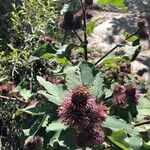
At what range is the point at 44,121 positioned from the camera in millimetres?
2486

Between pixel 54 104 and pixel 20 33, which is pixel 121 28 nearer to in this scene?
pixel 20 33

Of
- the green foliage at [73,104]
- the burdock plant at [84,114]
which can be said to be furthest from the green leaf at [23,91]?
the burdock plant at [84,114]

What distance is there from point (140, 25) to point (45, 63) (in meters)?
1.13

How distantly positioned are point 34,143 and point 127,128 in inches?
23.0

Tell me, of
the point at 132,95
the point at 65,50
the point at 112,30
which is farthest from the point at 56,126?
the point at 112,30

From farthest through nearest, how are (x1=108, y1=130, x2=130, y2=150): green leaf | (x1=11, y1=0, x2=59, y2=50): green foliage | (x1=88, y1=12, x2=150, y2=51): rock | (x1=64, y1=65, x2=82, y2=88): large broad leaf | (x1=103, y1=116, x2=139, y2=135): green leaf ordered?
(x1=88, y1=12, x2=150, y2=51): rock → (x1=11, y1=0, x2=59, y2=50): green foliage → (x1=64, y1=65, x2=82, y2=88): large broad leaf → (x1=103, y1=116, x2=139, y2=135): green leaf → (x1=108, y1=130, x2=130, y2=150): green leaf

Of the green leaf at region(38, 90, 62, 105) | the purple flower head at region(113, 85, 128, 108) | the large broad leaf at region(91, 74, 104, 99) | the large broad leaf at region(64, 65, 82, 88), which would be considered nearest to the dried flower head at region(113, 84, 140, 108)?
the purple flower head at region(113, 85, 128, 108)

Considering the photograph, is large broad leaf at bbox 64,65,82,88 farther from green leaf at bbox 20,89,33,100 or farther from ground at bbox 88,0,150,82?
ground at bbox 88,0,150,82

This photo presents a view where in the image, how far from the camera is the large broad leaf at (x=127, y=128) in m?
2.35

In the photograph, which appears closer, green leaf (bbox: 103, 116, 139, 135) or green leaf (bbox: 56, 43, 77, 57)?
green leaf (bbox: 103, 116, 139, 135)

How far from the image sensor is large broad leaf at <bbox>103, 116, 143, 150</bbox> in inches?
92.5

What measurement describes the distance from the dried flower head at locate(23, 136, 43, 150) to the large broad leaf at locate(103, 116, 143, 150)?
44 cm

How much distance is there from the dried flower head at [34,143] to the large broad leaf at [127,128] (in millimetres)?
439

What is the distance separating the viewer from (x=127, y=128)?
2.36m
